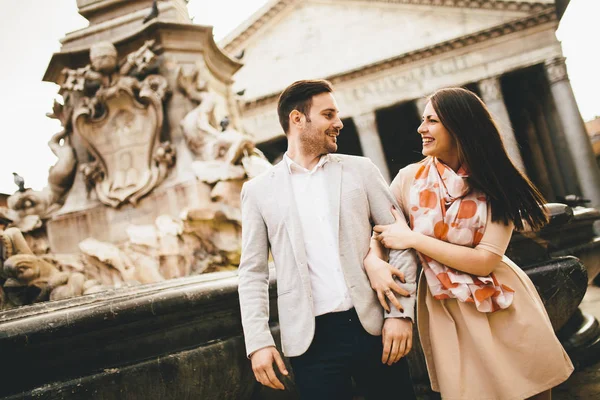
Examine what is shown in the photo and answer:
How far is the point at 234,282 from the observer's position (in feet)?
7.17

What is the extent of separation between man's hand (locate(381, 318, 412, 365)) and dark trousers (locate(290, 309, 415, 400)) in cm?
6

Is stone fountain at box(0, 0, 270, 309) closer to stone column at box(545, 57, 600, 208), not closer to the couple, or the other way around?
the couple

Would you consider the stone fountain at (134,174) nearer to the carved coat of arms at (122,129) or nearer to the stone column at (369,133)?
the carved coat of arms at (122,129)

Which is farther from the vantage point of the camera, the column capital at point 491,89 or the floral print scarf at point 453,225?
the column capital at point 491,89

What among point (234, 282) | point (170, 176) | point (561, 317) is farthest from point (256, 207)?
point (170, 176)

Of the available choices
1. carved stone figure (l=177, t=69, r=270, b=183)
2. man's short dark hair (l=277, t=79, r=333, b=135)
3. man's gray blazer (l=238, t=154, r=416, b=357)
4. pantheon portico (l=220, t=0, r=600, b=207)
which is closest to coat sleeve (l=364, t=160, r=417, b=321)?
man's gray blazer (l=238, t=154, r=416, b=357)

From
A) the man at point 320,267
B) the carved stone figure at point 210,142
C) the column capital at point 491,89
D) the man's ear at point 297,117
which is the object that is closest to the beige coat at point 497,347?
the man at point 320,267

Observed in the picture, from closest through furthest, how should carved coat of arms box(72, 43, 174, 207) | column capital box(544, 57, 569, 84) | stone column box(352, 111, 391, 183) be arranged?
1. carved coat of arms box(72, 43, 174, 207)
2. column capital box(544, 57, 569, 84)
3. stone column box(352, 111, 391, 183)

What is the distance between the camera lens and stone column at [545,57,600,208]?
62.0ft

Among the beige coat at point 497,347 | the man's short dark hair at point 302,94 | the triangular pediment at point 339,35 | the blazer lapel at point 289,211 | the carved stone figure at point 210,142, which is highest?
the triangular pediment at point 339,35

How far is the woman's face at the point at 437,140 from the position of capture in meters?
1.68

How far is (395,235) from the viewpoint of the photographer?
1593mm

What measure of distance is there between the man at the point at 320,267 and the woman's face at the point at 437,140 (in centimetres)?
23

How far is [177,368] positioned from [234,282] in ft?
1.49
